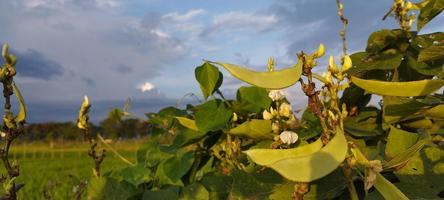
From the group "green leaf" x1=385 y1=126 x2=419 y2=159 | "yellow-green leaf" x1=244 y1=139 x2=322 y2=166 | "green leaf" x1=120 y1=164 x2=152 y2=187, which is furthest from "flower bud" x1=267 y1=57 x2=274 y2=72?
"green leaf" x1=120 y1=164 x2=152 y2=187

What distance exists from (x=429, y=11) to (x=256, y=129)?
0.60 meters

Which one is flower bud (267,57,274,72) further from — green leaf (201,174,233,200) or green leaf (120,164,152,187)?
green leaf (120,164,152,187)

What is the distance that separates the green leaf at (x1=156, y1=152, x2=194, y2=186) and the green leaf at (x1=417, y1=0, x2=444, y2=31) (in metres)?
0.86

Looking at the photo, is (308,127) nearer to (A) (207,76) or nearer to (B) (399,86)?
(A) (207,76)

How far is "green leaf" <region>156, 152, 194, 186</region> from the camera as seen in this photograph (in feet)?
5.79

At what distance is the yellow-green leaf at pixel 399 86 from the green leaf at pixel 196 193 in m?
0.73

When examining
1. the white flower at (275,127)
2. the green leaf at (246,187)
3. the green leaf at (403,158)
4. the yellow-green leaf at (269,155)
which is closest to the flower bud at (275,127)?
the white flower at (275,127)

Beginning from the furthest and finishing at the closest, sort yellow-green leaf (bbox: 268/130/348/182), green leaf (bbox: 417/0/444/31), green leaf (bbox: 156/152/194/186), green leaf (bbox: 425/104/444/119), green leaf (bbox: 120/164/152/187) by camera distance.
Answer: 1. green leaf (bbox: 120/164/152/187)
2. green leaf (bbox: 156/152/194/186)
3. green leaf (bbox: 417/0/444/31)
4. green leaf (bbox: 425/104/444/119)
5. yellow-green leaf (bbox: 268/130/348/182)

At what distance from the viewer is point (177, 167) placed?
5.88 feet

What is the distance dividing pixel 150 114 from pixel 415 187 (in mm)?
1372

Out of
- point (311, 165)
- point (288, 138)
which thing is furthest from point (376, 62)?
point (311, 165)

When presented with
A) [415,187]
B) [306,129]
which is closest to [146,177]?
[306,129]

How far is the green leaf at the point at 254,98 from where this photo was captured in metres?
1.47

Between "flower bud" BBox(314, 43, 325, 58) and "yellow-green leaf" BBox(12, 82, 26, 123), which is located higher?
"flower bud" BBox(314, 43, 325, 58)
